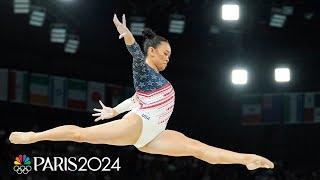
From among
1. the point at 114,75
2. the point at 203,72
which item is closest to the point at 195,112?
the point at 203,72

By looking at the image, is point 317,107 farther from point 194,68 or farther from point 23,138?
point 23,138

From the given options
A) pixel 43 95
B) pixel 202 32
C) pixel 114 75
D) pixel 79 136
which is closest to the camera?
pixel 79 136

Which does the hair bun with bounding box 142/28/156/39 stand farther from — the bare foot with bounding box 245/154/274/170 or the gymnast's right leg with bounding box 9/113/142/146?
the bare foot with bounding box 245/154/274/170

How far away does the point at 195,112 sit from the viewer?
18578mm

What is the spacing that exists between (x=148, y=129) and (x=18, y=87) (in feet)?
29.7

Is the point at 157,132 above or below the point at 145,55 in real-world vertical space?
below

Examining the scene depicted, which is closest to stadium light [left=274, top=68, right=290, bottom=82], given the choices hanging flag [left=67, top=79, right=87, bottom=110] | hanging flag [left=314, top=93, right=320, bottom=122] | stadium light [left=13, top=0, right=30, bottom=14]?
hanging flag [left=314, top=93, right=320, bottom=122]

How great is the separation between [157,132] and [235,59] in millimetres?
9805

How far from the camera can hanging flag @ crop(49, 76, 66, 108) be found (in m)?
15.7

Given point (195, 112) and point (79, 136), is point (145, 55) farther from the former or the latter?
point (195, 112)

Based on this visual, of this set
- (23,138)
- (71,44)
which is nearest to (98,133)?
(23,138)

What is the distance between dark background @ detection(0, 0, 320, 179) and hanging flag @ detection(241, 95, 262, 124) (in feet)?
1.29

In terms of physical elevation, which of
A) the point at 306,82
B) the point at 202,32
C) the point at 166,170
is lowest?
the point at 166,170

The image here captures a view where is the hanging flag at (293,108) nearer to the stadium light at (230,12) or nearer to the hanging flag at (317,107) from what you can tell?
the hanging flag at (317,107)
